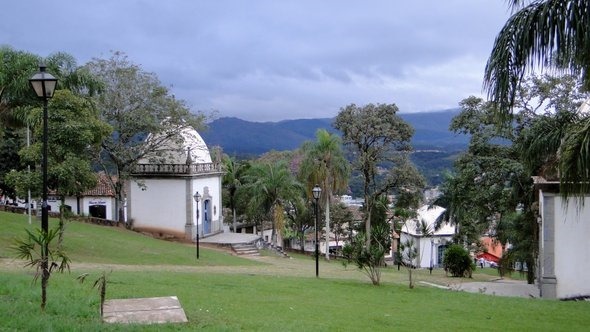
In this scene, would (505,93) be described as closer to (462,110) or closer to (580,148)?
(580,148)

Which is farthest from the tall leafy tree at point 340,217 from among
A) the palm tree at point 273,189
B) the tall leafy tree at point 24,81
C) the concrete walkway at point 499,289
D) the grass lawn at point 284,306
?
the grass lawn at point 284,306

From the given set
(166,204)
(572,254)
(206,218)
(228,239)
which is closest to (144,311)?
(572,254)

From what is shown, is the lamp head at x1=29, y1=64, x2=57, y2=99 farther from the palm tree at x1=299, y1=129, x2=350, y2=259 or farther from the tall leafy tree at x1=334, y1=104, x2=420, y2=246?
the tall leafy tree at x1=334, y1=104, x2=420, y2=246

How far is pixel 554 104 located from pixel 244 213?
28.1 meters

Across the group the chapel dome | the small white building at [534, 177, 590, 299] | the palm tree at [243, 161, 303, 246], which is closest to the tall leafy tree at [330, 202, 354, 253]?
A: the palm tree at [243, 161, 303, 246]

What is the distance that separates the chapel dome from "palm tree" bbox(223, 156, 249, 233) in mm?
7198

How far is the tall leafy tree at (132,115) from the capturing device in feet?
102

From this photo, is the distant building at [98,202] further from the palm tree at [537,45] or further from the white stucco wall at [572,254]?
the palm tree at [537,45]

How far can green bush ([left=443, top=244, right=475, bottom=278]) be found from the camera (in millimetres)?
25062

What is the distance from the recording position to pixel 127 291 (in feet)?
36.0

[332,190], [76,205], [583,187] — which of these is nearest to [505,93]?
[583,187]

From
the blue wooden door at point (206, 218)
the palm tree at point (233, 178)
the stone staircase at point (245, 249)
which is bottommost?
the stone staircase at point (245, 249)

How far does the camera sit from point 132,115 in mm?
31344

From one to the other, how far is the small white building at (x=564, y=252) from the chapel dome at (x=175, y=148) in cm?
2076
